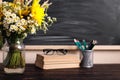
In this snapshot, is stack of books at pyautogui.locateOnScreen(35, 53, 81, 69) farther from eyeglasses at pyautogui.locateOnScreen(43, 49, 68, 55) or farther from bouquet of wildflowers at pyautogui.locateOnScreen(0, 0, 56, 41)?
bouquet of wildflowers at pyautogui.locateOnScreen(0, 0, 56, 41)

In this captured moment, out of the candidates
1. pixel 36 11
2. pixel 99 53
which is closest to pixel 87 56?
pixel 99 53

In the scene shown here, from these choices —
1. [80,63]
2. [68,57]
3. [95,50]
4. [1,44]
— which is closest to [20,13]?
[1,44]

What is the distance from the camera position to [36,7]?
4.15 feet

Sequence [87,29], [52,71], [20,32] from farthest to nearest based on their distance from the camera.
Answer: [87,29]
[52,71]
[20,32]

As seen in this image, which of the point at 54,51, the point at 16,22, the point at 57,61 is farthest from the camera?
the point at 54,51

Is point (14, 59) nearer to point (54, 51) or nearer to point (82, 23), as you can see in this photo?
point (54, 51)

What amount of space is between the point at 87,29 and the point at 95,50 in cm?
14

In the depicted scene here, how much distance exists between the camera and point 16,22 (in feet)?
4.05

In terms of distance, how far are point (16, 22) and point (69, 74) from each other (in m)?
0.37

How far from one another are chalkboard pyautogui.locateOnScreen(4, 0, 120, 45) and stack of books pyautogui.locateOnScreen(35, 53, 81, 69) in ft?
0.59

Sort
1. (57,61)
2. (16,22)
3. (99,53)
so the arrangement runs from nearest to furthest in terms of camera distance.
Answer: (16,22) < (57,61) < (99,53)

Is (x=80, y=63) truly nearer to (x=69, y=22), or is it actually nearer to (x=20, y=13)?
(x=69, y=22)

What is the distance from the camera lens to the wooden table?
1257 mm

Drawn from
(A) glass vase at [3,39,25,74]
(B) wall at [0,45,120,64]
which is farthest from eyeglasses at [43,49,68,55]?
(A) glass vase at [3,39,25,74]
